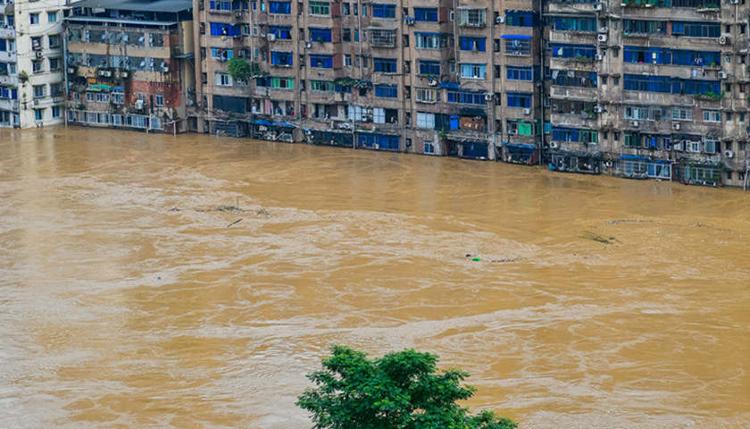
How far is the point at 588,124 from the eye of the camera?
225 ft

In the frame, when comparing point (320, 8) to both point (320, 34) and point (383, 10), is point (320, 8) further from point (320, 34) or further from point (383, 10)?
point (383, 10)

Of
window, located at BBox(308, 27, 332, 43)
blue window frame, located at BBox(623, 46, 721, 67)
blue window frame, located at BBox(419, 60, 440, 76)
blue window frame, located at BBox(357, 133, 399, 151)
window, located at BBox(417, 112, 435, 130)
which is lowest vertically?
blue window frame, located at BBox(357, 133, 399, 151)

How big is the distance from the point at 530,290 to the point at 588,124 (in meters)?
16.4

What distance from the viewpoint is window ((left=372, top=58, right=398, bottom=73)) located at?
73.8m

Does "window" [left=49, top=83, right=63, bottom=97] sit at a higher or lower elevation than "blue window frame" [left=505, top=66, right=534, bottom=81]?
lower

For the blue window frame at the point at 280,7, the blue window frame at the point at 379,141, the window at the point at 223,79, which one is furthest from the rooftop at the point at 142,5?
the blue window frame at the point at 379,141

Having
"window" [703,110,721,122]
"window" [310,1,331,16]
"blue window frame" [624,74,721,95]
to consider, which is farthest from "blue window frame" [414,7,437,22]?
"window" [703,110,721,122]

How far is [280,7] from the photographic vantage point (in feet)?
250

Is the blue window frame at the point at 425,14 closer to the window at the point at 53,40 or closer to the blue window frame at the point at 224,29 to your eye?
the blue window frame at the point at 224,29

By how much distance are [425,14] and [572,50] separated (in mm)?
6880

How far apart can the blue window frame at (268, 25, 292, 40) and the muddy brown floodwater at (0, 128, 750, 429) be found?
17.1 feet

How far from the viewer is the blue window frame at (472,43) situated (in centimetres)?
7106

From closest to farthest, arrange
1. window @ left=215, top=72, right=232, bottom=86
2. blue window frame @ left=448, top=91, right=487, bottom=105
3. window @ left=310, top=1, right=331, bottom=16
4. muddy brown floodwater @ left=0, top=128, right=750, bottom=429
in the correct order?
muddy brown floodwater @ left=0, top=128, right=750, bottom=429, blue window frame @ left=448, top=91, right=487, bottom=105, window @ left=310, top=1, right=331, bottom=16, window @ left=215, top=72, right=232, bottom=86

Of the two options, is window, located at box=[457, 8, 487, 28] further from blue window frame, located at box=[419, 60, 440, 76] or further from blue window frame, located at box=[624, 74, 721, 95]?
blue window frame, located at box=[624, 74, 721, 95]
